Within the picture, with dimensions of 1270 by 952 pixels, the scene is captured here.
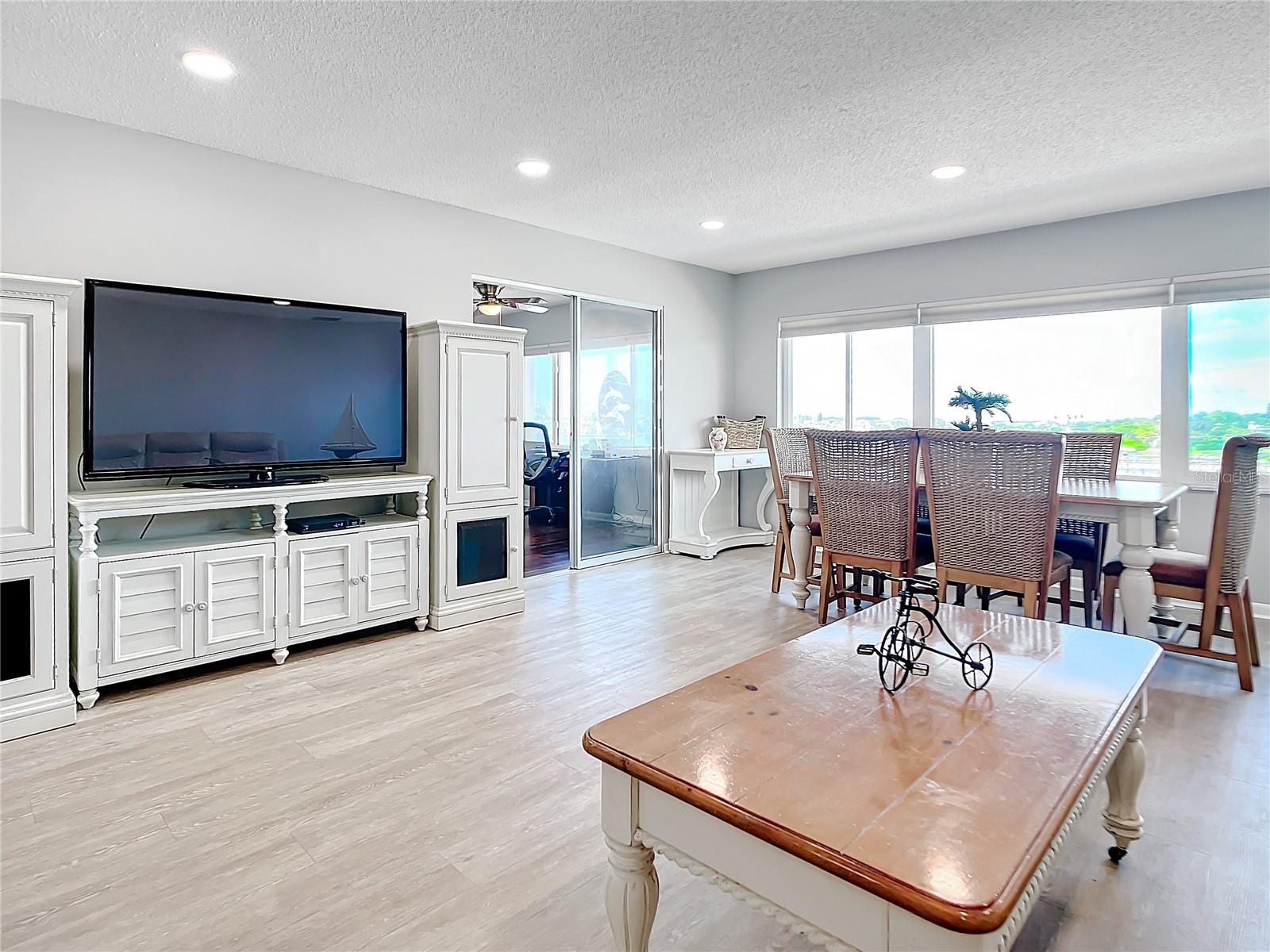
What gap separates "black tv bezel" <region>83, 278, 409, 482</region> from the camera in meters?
2.76

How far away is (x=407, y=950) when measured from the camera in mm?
1468

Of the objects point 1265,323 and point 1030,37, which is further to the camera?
point 1265,323

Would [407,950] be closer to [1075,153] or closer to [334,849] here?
[334,849]

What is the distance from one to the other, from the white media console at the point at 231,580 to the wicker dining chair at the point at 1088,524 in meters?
3.26

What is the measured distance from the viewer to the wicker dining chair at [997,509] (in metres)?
2.95

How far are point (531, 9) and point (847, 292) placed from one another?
404cm

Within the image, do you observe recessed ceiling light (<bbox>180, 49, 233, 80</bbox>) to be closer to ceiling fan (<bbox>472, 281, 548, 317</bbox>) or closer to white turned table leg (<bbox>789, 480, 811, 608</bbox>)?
ceiling fan (<bbox>472, 281, 548, 317</bbox>)

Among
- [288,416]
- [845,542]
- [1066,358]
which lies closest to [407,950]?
[288,416]

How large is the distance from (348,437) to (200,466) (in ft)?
2.20

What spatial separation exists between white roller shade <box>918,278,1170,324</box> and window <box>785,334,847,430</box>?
0.82 metres

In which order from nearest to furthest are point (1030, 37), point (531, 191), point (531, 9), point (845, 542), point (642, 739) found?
point (642, 739)
point (531, 9)
point (1030, 37)
point (845, 542)
point (531, 191)

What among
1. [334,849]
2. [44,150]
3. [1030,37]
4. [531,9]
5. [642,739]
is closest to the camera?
[642,739]

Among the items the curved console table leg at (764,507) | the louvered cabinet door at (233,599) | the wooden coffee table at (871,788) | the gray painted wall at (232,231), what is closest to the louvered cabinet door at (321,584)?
the louvered cabinet door at (233,599)

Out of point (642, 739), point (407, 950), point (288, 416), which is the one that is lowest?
point (407, 950)
